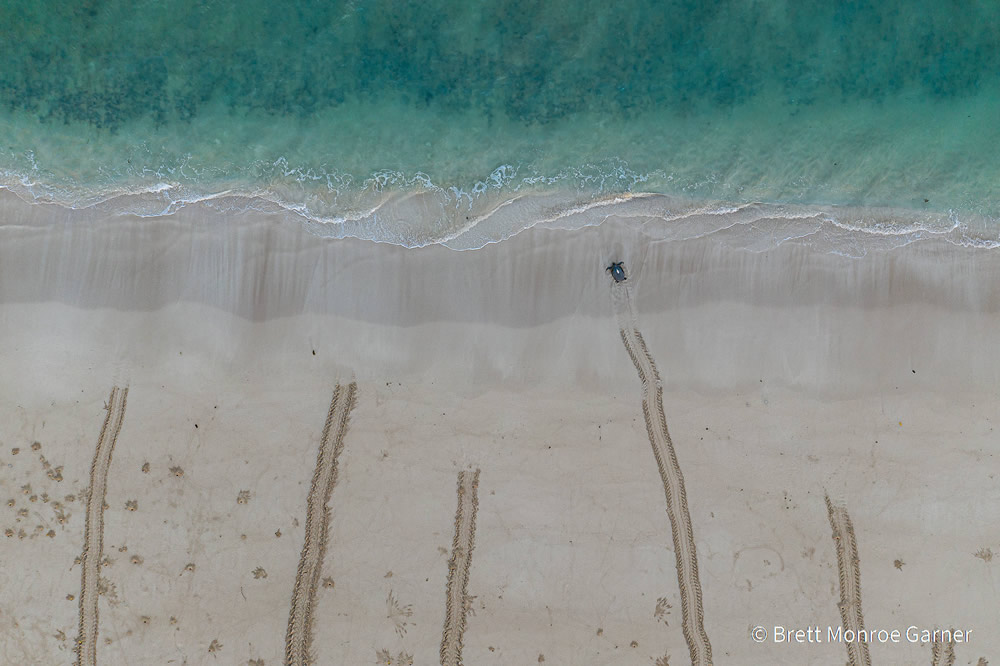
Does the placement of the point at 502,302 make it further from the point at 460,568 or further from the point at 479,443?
the point at 460,568

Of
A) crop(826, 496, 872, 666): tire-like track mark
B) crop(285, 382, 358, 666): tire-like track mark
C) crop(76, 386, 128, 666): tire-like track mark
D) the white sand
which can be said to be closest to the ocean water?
the white sand

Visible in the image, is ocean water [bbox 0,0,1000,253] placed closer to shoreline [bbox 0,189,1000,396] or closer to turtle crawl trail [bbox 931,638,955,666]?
shoreline [bbox 0,189,1000,396]

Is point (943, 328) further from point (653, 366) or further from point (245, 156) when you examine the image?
point (245, 156)

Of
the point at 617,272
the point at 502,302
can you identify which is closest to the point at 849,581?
the point at 617,272

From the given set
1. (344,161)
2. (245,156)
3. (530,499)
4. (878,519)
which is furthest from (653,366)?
(245,156)

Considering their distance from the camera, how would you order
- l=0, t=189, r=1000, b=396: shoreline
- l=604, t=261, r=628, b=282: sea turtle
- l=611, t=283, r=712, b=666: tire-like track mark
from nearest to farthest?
l=611, t=283, r=712, b=666: tire-like track mark
l=0, t=189, r=1000, b=396: shoreline
l=604, t=261, r=628, b=282: sea turtle

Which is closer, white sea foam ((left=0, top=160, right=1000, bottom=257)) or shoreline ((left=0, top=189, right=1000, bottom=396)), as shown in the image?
shoreline ((left=0, top=189, right=1000, bottom=396))

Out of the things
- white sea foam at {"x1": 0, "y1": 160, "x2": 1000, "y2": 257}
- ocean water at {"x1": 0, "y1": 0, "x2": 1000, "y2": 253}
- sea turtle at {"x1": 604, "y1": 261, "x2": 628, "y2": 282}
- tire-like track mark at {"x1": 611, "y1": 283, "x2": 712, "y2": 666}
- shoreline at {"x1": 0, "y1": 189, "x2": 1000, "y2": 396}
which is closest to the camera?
tire-like track mark at {"x1": 611, "y1": 283, "x2": 712, "y2": 666}
